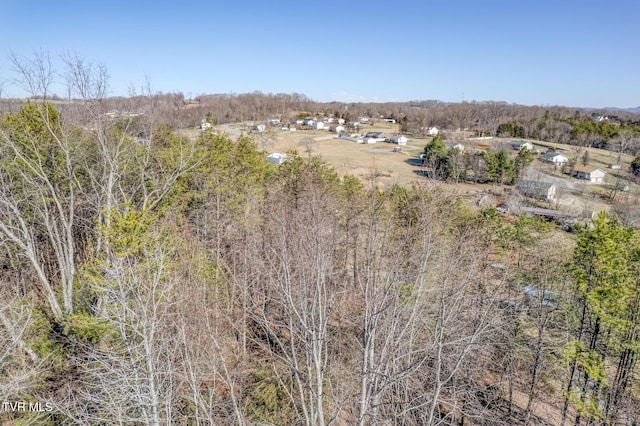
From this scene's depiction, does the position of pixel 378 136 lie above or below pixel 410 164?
above

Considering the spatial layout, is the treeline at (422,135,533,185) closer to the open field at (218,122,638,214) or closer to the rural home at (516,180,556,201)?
the open field at (218,122,638,214)

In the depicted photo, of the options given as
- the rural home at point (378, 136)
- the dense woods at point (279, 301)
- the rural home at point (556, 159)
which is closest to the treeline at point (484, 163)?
the rural home at point (556, 159)

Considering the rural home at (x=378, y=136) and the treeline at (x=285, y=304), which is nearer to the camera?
the treeline at (x=285, y=304)

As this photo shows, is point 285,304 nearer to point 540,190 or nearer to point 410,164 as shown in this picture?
point 540,190

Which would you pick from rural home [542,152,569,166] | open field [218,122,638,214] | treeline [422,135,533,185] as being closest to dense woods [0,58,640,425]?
open field [218,122,638,214]

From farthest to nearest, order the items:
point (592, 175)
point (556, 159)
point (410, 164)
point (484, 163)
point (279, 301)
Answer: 1. point (556, 159)
2. point (410, 164)
3. point (592, 175)
4. point (484, 163)
5. point (279, 301)

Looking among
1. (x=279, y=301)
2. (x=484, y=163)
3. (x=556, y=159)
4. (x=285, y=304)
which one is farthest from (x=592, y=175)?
(x=285, y=304)

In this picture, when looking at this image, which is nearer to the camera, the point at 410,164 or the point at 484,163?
the point at 484,163

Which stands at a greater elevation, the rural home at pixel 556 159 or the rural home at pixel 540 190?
the rural home at pixel 556 159

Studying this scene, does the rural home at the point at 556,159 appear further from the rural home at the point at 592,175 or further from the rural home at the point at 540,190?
the rural home at the point at 540,190
